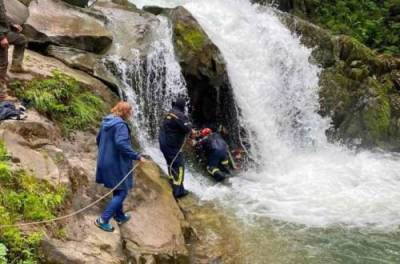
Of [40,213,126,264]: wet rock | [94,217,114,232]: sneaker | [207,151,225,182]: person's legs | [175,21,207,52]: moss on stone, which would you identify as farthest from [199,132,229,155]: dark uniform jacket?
[94,217,114,232]: sneaker

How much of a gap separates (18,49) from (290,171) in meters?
7.34

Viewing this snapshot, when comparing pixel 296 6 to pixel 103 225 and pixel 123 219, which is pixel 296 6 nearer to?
pixel 123 219

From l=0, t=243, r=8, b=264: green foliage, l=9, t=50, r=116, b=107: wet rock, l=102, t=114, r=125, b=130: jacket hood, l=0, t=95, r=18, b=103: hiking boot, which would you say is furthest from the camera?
l=9, t=50, r=116, b=107: wet rock

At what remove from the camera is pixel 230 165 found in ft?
40.8

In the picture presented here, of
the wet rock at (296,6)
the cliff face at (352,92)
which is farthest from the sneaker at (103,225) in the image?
the wet rock at (296,6)

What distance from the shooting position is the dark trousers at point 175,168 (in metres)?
9.97

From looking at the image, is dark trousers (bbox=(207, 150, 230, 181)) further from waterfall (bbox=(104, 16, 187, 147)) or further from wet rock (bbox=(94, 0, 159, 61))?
wet rock (bbox=(94, 0, 159, 61))

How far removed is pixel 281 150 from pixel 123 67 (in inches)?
202

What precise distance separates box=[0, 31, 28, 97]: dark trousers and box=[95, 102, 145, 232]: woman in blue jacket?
217cm

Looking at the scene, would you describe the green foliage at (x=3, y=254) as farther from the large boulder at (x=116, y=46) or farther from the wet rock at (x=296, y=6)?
the wet rock at (x=296, y=6)

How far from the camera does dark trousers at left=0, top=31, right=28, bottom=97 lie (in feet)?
26.6

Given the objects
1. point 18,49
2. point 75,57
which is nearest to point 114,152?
point 18,49

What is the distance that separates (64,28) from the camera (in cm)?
1180

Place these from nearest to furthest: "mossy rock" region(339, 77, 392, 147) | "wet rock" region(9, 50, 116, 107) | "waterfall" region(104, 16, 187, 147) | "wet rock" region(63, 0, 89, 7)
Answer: "wet rock" region(9, 50, 116, 107) < "waterfall" region(104, 16, 187, 147) < "wet rock" region(63, 0, 89, 7) < "mossy rock" region(339, 77, 392, 147)
